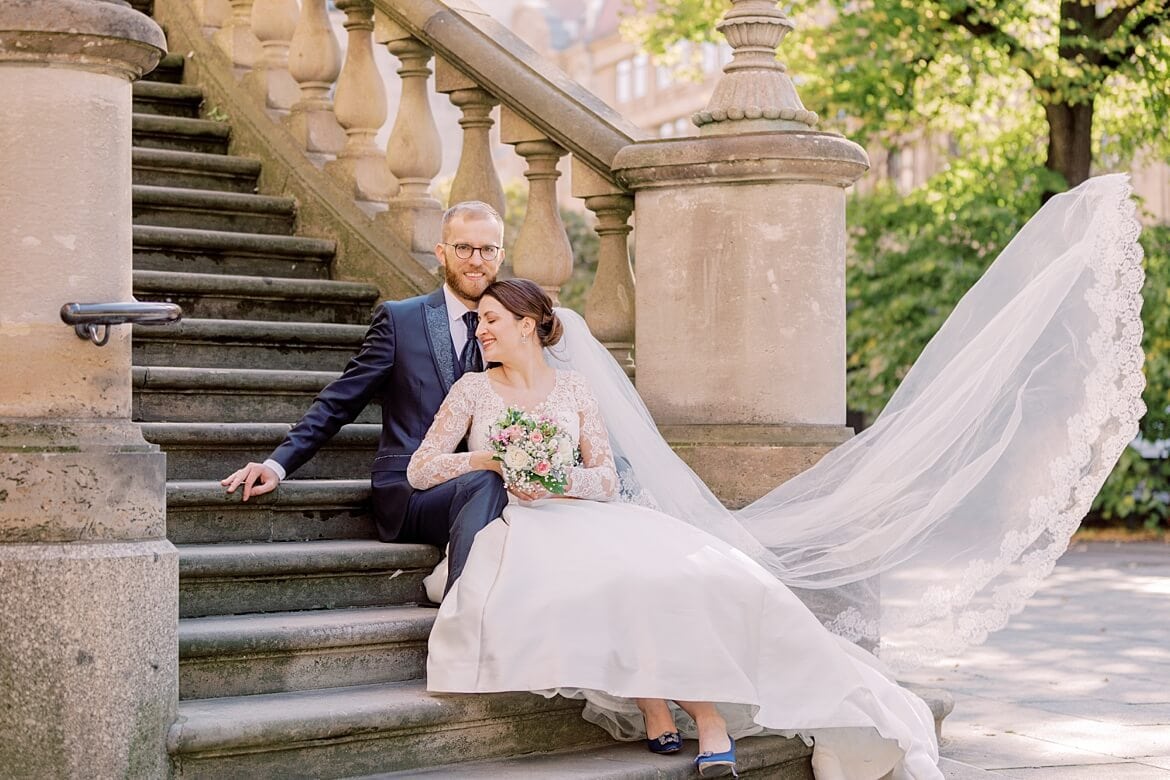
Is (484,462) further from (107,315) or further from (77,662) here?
(77,662)

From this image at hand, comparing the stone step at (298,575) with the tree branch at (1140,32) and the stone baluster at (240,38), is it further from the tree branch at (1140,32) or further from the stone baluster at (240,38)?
the tree branch at (1140,32)

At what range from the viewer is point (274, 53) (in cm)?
851

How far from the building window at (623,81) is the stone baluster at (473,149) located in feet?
170

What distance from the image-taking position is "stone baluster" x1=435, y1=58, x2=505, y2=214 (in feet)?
23.1

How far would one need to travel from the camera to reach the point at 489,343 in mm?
5465

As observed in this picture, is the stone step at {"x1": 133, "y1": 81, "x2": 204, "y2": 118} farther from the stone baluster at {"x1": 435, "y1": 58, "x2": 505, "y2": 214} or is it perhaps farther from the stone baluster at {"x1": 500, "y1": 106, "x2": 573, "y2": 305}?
the stone baluster at {"x1": 500, "y1": 106, "x2": 573, "y2": 305}

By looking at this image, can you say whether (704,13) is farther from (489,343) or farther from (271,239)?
(489,343)

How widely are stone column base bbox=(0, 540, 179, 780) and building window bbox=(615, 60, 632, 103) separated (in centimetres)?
5493

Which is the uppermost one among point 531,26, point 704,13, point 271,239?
point 531,26

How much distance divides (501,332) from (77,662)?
6.21 feet

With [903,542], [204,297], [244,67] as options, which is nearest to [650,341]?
[903,542]

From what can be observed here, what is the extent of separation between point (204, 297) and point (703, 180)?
240 cm

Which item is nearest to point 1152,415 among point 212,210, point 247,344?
point 212,210

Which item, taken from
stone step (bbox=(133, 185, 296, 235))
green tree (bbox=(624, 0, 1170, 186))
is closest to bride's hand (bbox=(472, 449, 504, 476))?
stone step (bbox=(133, 185, 296, 235))
